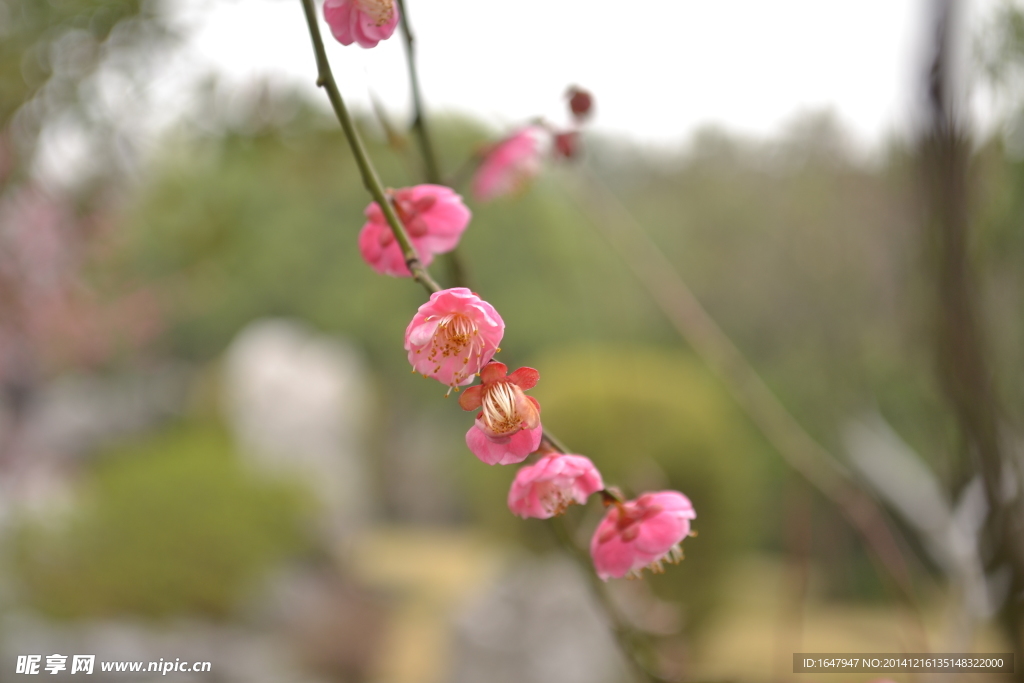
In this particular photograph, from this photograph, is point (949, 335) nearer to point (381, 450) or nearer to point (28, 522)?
point (28, 522)

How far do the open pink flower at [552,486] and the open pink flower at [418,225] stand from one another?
0.24ft

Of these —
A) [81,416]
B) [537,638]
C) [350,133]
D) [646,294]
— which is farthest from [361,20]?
[81,416]

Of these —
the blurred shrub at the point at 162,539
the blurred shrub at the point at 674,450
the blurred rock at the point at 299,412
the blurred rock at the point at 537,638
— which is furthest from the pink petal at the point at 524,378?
the blurred rock at the point at 299,412

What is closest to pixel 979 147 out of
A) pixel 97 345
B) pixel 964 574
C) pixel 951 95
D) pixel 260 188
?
pixel 951 95

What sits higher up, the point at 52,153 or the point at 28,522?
the point at 52,153

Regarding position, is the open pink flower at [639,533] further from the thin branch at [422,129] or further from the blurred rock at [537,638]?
the blurred rock at [537,638]

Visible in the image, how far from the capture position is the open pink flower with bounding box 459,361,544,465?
17cm

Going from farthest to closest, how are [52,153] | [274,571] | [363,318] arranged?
[363,318] → [274,571] → [52,153]

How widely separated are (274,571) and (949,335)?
9.57ft

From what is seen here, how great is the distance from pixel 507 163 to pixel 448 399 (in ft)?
9.59

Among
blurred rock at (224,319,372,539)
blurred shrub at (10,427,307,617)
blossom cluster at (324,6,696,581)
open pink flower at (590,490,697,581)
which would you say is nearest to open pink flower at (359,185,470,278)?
blossom cluster at (324,6,696,581)

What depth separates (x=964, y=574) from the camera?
0.44m

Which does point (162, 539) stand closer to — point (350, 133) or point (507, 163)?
point (507, 163)

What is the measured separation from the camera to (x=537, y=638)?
2113 mm
